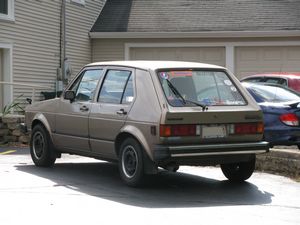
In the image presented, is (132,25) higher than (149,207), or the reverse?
(132,25)

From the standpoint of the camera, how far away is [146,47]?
2167 centimetres

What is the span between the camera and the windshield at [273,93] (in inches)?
444

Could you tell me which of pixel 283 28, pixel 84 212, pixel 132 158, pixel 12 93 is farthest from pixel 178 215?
pixel 283 28

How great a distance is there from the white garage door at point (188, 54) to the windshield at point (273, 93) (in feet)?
31.4

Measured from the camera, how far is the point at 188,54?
21.4m

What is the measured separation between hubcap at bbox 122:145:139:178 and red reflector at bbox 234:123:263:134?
54.7 inches

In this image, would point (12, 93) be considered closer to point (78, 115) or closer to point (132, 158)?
point (78, 115)

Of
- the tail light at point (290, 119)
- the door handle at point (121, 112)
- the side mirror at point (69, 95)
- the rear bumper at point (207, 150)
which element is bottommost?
the rear bumper at point (207, 150)

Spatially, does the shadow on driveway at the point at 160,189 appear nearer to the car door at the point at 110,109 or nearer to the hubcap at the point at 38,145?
the hubcap at the point at 38,145

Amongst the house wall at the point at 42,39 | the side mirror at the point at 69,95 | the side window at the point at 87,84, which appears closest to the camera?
the side window at the point at 87,84

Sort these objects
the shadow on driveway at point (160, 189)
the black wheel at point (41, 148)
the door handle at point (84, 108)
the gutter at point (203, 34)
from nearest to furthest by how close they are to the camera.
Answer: the shadow on driveway at point (160, 189) → the door handle at point (84, 108) → the black wheel at point (41, 148) → the gutter at point (203, 34)

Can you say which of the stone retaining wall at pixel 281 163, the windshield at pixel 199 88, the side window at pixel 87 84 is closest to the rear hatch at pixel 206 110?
the windshield at pixel 199 88

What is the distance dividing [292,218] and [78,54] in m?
15.3

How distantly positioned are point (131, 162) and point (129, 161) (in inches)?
1.7
